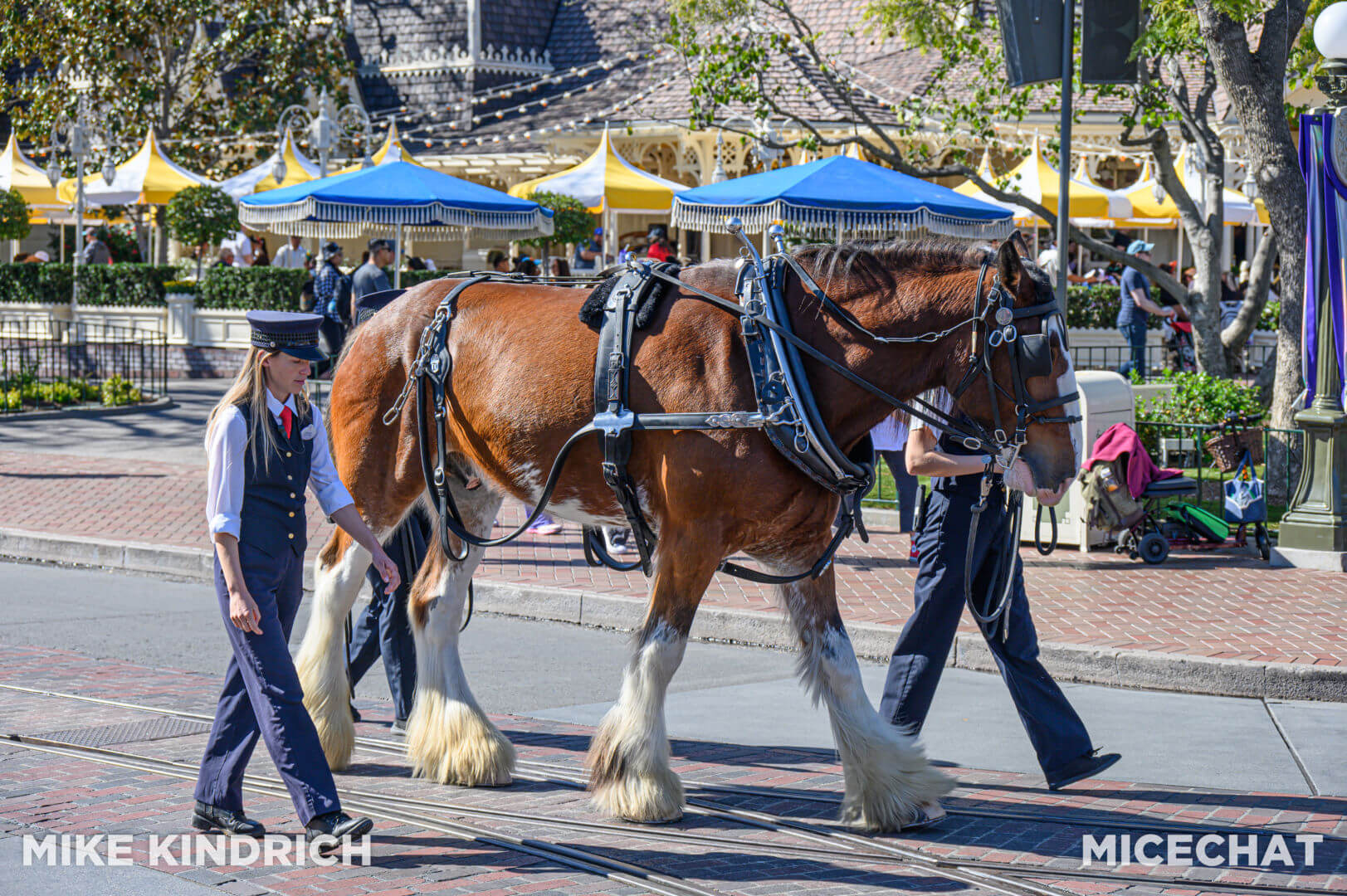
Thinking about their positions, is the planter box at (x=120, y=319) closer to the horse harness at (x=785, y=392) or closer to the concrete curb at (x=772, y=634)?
the concrete curb at (x=772, y=634)

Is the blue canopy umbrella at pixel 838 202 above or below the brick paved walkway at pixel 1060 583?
above

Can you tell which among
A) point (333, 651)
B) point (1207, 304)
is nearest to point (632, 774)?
point (333, 651)

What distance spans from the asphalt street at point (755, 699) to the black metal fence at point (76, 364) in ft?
33.7

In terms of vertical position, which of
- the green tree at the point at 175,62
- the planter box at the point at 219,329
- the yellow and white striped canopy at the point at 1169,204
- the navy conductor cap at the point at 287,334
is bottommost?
the planter box at the point at 219,329

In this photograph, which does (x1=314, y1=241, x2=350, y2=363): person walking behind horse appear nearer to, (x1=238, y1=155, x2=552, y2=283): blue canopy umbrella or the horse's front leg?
(x1=238, y1=155, x2=552, y2=283): blue canopy umbrella

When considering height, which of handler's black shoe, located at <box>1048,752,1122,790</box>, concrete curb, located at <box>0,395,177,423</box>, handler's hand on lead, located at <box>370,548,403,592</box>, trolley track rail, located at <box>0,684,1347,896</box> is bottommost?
concrete curb, located at <box>0,395,177,423</box>

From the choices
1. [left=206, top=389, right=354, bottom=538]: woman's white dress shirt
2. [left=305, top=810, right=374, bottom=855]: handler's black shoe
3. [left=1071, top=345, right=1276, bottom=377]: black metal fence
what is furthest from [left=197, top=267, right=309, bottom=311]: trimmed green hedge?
[left=305, top=810, right=374, bottom=855]: handler's black shoe

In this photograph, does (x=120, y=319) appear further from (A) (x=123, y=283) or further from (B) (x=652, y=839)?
(B) (x=652, y=839)

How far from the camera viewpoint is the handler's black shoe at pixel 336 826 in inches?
197

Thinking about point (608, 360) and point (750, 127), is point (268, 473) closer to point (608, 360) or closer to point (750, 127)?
point (608, 360)

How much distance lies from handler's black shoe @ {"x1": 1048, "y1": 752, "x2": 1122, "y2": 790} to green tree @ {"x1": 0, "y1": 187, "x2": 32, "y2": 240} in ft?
83.0

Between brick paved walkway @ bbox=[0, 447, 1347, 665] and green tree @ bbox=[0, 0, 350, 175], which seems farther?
green tree @ bbox=[0, 0, 350, 175]

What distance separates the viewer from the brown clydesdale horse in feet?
17.8

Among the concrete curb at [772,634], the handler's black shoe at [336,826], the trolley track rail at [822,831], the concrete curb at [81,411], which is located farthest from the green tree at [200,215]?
the handler's black shoe at [336,826]
